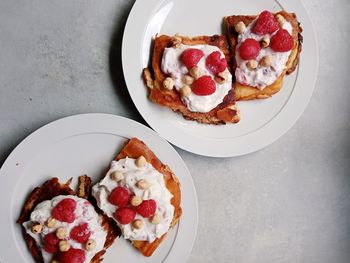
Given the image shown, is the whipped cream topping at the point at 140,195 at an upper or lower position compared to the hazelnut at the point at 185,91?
lower

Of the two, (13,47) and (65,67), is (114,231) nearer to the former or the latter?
(65,67)

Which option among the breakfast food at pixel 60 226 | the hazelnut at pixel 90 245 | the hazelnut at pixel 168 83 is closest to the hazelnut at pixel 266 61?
the hazelnut at pixel 168 83

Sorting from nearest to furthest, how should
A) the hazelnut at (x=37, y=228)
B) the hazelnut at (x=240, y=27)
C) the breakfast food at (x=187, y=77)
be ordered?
the hazelnut at (x=37, y=228)
the breakfast food at (x=187, y=77)
the hazelnut at (x=240, y=27)

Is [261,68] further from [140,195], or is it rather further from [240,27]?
[140,195]

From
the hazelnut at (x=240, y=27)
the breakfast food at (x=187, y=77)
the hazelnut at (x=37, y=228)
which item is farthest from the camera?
the hazelnut at (x=240, y=27)

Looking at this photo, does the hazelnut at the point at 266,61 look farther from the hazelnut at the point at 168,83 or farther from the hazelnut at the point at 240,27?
the hazelnut at the point at 168,83

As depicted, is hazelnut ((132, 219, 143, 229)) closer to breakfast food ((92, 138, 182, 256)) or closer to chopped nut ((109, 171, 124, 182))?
breakfast food ((92, 138, 182, 256))

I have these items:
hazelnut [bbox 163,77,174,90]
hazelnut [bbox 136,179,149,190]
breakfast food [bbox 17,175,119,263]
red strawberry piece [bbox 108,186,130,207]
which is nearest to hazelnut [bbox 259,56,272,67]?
hazelnut [bbox 163,77,174,90]
